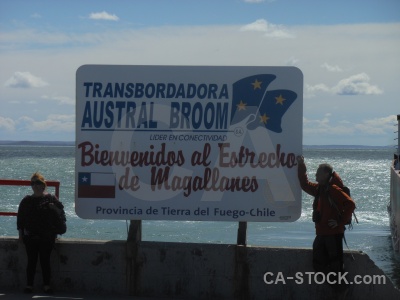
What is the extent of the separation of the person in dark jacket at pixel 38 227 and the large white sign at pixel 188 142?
1.42ft

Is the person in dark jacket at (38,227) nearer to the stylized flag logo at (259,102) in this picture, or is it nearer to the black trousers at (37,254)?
the black trousers at (37,254)

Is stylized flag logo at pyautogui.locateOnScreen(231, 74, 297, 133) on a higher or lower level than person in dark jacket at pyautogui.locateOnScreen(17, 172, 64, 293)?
higher

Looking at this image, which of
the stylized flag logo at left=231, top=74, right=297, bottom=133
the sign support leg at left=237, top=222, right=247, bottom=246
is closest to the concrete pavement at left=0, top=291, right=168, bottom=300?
the sign support leg at left=237, top=222, right=247, bottom=246

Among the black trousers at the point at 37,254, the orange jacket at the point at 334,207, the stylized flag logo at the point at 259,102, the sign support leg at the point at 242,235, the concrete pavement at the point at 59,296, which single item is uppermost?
the stylized flag logo at the point at 259,102

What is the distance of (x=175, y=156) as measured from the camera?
972 centimetres

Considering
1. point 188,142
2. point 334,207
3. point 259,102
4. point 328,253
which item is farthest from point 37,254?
point 334,207

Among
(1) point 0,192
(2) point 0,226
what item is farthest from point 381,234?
(1) point 0,192

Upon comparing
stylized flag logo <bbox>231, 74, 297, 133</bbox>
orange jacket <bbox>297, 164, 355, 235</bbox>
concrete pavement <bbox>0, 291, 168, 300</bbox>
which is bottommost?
concrete pavement <bbox>0, 291, 168, 300</bbox>

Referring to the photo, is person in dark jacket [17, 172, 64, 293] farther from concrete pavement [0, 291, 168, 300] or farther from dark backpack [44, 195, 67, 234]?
concrete pavement [0, 291, 168, 300]

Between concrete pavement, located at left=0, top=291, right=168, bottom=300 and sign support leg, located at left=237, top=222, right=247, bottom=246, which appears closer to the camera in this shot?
concrete pavement, located at left=0, top=291, right=168, bottom=300

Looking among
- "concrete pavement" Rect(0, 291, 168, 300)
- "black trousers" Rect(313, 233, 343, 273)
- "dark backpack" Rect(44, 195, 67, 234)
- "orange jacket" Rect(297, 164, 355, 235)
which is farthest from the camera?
"dark backpack" Rect(44, 195, 67, 234)

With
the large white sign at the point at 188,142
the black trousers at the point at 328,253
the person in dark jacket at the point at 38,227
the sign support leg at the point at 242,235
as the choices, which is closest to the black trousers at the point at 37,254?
the person in dark jacket at the point at 38,227

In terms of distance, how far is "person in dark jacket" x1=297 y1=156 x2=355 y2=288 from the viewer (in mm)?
8906

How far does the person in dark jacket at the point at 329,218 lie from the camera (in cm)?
891
